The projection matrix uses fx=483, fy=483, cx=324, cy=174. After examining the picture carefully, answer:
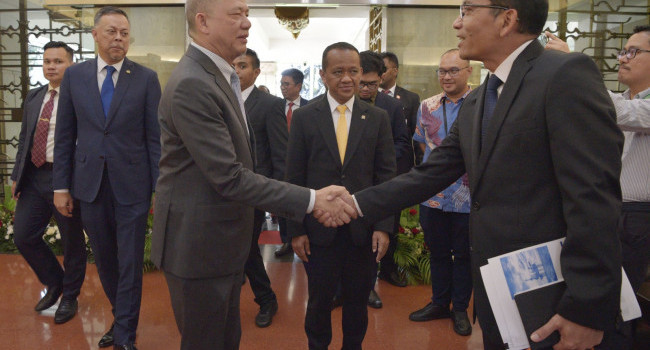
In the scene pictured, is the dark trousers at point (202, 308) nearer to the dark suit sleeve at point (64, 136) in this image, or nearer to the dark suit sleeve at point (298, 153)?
the dark suit sleeve at point (298, 153)

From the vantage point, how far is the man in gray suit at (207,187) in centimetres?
154

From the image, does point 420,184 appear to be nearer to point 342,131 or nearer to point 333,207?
point 333,207

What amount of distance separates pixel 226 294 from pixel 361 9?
7489 mm

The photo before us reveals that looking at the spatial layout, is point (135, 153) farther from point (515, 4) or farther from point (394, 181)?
point (515, 4)

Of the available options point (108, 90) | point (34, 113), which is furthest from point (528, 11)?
point (34, 113)

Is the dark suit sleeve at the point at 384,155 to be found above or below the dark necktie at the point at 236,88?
below

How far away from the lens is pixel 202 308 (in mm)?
1655

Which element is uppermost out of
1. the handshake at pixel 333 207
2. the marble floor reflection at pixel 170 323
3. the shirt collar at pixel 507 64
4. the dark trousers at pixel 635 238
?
the shirt collar at pixel 507 64

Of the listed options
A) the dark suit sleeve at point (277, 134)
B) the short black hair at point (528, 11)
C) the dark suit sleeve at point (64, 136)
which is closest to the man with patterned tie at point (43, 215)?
the dark suit sleeve at point (64, 136)

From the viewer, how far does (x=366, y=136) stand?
236 cm

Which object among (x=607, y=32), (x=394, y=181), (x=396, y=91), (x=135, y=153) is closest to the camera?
(x=394, y=181)

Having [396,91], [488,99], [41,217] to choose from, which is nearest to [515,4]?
[488,99]

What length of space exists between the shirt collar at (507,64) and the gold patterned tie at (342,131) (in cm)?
105

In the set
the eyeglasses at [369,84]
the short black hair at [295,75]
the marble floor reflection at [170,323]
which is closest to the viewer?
the marble floor reflection at [170,323]
